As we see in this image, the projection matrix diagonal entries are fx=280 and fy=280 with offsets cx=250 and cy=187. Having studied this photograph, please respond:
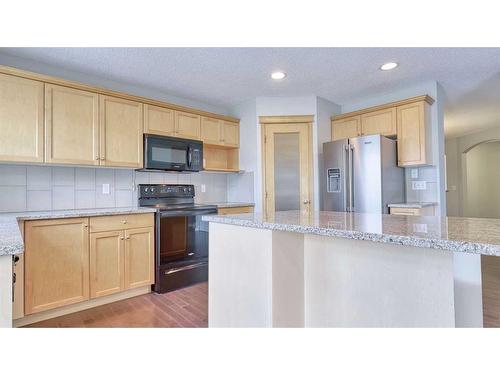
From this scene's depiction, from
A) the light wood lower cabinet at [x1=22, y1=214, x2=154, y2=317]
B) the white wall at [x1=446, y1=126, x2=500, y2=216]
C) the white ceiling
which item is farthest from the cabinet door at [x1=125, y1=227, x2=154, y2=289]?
the white wall at [x1=446, y1=126, x2=500, y2=216]

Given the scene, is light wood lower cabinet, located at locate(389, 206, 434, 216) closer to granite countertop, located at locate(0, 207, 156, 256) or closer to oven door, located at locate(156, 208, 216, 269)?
oven door, located at locate(156, 208, 216, 269)

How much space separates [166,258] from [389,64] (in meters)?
2.90

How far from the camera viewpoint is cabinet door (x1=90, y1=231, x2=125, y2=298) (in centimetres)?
239

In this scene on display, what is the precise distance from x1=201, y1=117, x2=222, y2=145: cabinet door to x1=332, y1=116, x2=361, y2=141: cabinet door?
5.07 ft

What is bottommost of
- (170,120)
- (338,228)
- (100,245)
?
(100,245)

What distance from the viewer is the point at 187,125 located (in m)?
3.35

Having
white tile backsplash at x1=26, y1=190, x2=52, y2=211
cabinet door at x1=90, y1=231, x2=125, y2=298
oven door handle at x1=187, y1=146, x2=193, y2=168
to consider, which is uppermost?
oven door handle at x1=187, y1=146, x2=193, y2=168

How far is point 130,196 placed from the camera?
10.3ft

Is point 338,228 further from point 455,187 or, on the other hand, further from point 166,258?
point 455,187

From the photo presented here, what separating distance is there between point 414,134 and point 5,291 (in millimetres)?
3530

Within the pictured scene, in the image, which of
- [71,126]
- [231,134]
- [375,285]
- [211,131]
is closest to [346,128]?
[231,134]

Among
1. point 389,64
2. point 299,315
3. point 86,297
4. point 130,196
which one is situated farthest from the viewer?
point 130,196

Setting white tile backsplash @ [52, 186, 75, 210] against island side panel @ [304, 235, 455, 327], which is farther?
white tile backsplash @ [52, 186, 75, 210]
